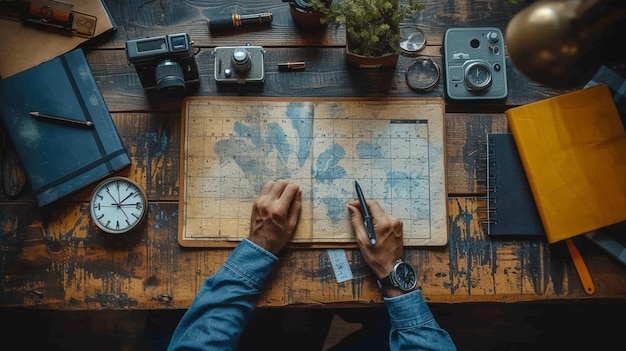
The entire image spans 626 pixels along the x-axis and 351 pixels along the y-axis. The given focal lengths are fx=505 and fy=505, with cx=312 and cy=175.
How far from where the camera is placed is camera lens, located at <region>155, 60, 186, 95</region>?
4.17 ft

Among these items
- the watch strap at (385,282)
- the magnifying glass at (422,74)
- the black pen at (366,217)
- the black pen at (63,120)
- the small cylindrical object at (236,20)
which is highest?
the small cylindrical object at (236,20)

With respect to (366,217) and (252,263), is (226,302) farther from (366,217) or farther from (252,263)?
(366,217)

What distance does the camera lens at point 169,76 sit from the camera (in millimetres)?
1271

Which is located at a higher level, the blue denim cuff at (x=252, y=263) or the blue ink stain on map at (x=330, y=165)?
the blue ink stain on map at (x=330, y=165)

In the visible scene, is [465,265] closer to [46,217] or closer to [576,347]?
[576,347]

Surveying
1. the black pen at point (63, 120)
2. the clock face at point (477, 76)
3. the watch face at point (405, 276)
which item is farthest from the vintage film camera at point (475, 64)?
the black pen at point (63, 120)

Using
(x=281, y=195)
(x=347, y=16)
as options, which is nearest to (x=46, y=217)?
(x=281, y=195)

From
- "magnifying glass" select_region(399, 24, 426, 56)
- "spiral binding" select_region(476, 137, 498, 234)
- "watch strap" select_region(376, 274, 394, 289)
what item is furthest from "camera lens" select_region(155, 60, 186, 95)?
"spiral binding" select_region(476, 137, 498, 234)

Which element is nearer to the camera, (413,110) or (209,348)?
(209,348)

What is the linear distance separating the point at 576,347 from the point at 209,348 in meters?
1.39

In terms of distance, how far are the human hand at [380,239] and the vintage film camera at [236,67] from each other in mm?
444

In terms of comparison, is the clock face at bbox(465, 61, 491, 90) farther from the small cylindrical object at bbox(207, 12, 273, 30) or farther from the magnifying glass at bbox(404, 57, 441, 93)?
the small cylindrical object at bbox(207, 12, 273, 30)

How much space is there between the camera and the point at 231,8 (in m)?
1.46

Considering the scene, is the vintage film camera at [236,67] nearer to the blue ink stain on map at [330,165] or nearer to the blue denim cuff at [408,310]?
the blue ink stain on map at [330,165]
